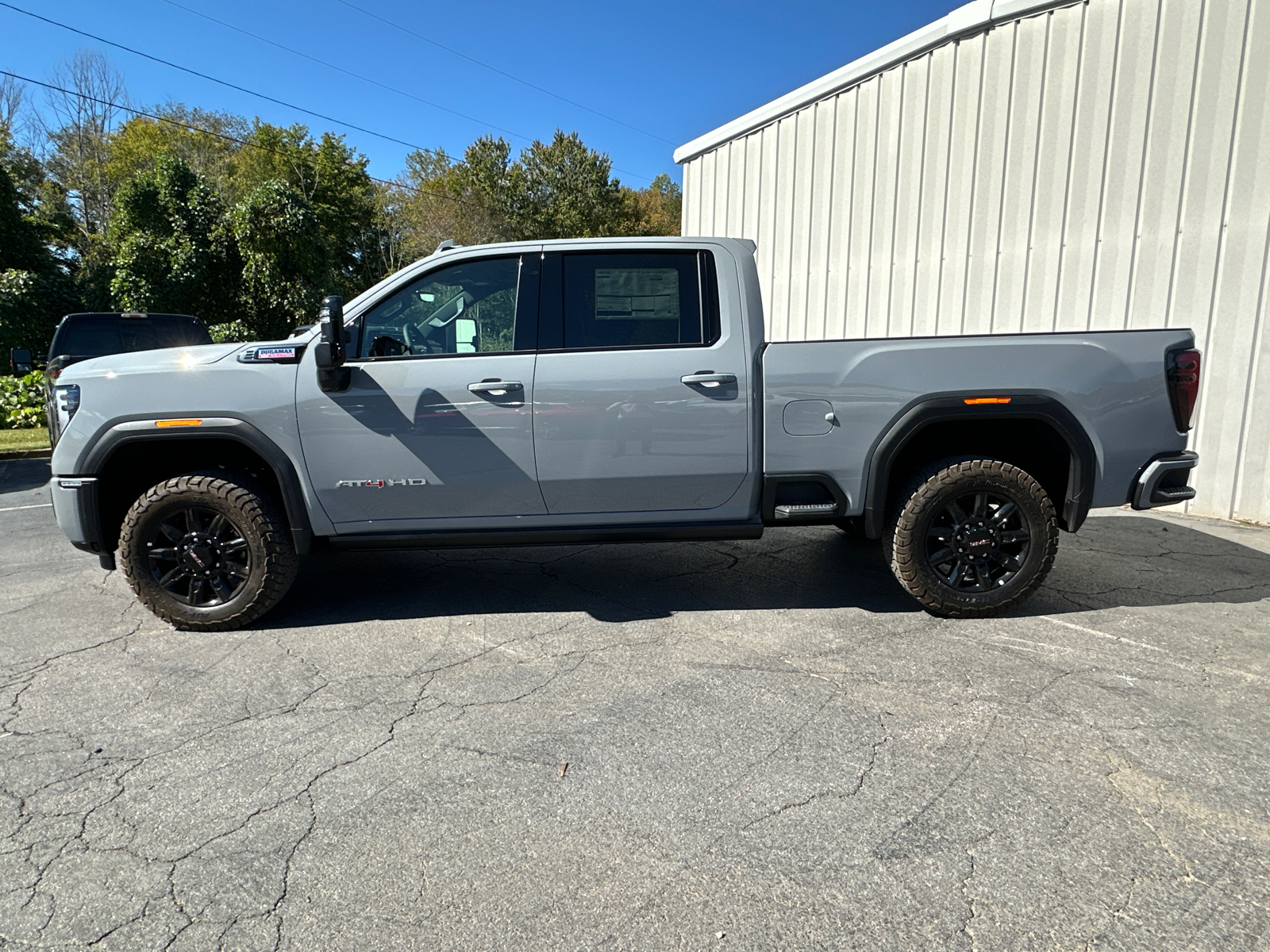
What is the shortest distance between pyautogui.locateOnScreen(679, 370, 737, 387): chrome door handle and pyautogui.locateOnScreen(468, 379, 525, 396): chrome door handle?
85cm

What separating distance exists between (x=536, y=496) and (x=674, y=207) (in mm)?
76077

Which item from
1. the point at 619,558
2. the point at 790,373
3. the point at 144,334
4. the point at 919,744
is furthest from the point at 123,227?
the point at 919,744

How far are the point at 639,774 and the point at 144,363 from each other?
3.28 metres

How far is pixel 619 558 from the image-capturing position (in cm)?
591

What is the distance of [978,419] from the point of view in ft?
14.3

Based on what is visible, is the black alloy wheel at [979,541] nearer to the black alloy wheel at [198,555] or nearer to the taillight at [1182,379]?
the taillight at [1182,379]

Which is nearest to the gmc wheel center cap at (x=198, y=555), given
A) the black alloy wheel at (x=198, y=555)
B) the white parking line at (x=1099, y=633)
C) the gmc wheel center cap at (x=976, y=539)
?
the black alloy wheel at (x=198, y=555)

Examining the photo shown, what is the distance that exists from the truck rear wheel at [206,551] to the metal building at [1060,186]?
693 centimetres

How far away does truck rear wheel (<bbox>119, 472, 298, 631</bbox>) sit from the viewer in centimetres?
425

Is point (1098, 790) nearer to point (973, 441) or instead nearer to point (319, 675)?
point (973, 441)

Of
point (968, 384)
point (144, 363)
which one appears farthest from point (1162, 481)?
point (144, 363)

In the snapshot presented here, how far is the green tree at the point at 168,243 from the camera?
20375 mm

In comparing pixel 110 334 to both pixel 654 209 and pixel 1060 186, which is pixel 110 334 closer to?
pixel 1060 186

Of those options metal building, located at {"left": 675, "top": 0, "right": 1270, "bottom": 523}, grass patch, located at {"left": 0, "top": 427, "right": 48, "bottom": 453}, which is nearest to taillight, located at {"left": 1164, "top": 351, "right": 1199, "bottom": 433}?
metal building, located at {"left": 675, "top": 0, "right": 1270, "bottom": 523}
